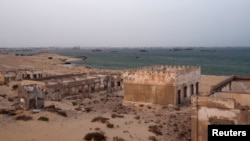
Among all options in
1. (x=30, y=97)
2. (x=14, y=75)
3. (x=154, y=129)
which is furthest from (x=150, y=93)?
(x=14, y=75)

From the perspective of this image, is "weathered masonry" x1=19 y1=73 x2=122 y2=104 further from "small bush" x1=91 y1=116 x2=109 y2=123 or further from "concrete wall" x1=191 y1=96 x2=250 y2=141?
"concrete wall" x1=191 y1=96 x2=250 y2=141

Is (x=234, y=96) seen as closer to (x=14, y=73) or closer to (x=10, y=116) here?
(x=10, y=116)

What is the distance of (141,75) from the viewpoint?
2606cm

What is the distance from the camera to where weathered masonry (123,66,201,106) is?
81.7 ft

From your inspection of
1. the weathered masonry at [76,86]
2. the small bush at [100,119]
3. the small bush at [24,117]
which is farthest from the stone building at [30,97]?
the weathered masonry at [76,86]

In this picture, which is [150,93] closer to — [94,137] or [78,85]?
[78,85]

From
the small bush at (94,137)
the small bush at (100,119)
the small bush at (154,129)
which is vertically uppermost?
the small bush at (94,137)

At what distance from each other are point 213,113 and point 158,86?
11186 millimetres

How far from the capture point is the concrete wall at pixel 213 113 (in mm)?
13664

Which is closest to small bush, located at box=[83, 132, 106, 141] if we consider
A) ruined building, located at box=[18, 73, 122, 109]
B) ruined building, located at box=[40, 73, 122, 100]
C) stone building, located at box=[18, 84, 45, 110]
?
stone building, located at box=[18, 84, 45, 110]

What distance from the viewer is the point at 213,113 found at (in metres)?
14.2

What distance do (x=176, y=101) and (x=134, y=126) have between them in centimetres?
Answer: 665

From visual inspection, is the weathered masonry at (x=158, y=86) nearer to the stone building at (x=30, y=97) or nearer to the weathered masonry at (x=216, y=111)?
the stone building at (x=30, y=97)

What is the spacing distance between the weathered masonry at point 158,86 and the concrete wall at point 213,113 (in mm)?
10160
